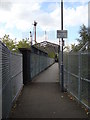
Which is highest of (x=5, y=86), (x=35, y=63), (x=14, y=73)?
(x=35, y=63)

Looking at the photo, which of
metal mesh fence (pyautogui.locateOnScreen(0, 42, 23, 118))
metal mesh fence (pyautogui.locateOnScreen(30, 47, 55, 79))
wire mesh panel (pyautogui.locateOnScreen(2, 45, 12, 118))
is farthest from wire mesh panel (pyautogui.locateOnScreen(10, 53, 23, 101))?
metal mesh fence (pyautogui.locateOnScreen(30, 47, 55, 79))

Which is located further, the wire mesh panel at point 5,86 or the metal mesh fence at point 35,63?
the metal mesh fence at point 35,63

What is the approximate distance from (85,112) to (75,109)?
61 centimetres

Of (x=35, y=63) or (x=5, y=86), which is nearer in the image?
(x=5, y=86)

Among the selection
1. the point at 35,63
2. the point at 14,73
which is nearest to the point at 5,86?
the point at 14,73

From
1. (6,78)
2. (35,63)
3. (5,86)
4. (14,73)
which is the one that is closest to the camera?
(5,86)

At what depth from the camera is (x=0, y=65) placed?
17.8ft

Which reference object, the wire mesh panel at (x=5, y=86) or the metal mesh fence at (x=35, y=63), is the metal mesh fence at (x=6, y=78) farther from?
the metal mesh fence at (x=35, y=63)

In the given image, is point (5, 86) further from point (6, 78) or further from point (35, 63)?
point (35, 63)

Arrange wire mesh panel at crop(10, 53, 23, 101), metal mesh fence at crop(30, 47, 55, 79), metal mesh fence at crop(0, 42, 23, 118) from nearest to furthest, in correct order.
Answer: metal mesh fence at crop(0, 42, 23, 118) → wire mesh panel at crop(10, 53, 23, 101) → metal mesh fence at crop(30, 47, 55, 79)

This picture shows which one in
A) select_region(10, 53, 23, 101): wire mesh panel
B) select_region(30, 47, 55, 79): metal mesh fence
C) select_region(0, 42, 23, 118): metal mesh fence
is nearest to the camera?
select_region(0, 42, 23, 118): metal mesh fence

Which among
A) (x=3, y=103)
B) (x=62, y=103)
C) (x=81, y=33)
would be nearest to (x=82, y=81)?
(x=62, y=103)

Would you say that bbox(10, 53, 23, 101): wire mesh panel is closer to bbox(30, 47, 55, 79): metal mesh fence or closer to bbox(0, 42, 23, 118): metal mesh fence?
bbox(0, 42, 23, 118): metal mesh fence

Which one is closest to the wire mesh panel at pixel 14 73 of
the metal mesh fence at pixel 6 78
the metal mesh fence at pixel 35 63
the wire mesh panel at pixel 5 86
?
the metal mesh fence at pixel 6 78
